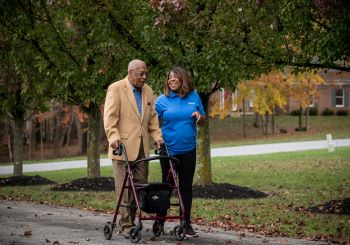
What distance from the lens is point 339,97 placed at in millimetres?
63875

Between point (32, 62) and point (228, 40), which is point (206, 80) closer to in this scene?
point (228, 40)

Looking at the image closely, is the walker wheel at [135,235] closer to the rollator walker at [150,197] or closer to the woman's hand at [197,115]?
the rollator walker at [150,197]

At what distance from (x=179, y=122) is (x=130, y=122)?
625 millimetres

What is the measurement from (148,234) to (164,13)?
3207 mm

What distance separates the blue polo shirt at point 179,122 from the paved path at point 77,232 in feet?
3.86

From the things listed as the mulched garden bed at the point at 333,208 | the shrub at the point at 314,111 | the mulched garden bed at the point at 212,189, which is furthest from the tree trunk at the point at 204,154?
the shrub at the point at 314,111

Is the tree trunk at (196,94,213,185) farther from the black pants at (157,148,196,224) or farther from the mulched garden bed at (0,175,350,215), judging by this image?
the black pants at (157,148,196,224)

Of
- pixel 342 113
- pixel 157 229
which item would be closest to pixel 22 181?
pixel 157 229

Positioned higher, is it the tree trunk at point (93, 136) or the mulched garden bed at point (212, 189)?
the tree trunk at point (93, 136)

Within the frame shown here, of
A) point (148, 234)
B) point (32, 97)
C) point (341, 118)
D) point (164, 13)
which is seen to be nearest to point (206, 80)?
point (164, 13)

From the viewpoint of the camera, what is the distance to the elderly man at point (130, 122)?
31.2 ft

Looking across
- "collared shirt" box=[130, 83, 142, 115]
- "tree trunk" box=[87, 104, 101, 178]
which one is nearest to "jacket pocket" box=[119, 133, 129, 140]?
"collared shirt" box=[130, 83, 142, 115]

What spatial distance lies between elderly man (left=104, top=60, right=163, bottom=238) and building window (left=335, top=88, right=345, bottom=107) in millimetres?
55688

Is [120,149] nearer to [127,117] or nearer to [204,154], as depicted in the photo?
[127,117]
